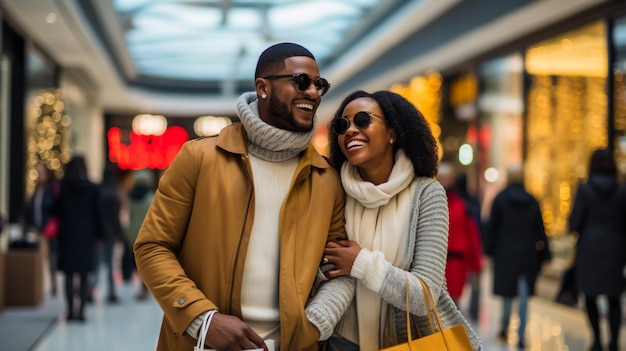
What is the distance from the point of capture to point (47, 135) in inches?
518

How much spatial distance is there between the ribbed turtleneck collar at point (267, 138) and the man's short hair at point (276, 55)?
105 mm

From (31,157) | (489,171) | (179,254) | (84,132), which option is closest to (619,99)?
(489,171)

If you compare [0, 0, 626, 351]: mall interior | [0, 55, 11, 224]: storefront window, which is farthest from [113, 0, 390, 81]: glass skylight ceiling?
[0, 55, 11, 224]: storefront window

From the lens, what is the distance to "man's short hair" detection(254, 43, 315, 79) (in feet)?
6.57

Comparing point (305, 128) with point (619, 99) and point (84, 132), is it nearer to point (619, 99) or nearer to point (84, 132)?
point (619, 99)

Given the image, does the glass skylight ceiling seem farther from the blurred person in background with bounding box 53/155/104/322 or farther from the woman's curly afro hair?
Answer: the woman's curly afro hair

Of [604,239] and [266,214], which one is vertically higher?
[266,214]

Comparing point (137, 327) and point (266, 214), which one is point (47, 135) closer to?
point (137, 327)

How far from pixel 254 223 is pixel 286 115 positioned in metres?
0.30

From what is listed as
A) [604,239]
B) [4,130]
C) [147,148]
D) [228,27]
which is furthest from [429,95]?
[147,148]

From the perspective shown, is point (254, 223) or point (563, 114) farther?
point (563, 114)

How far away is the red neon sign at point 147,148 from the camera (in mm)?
26953

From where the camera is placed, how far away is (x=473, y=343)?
221cm

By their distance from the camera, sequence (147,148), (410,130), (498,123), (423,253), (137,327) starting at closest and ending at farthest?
1. (423,253)
2. (410,130)
3. (137,327)
4. (498,123)
5. (147,148)
